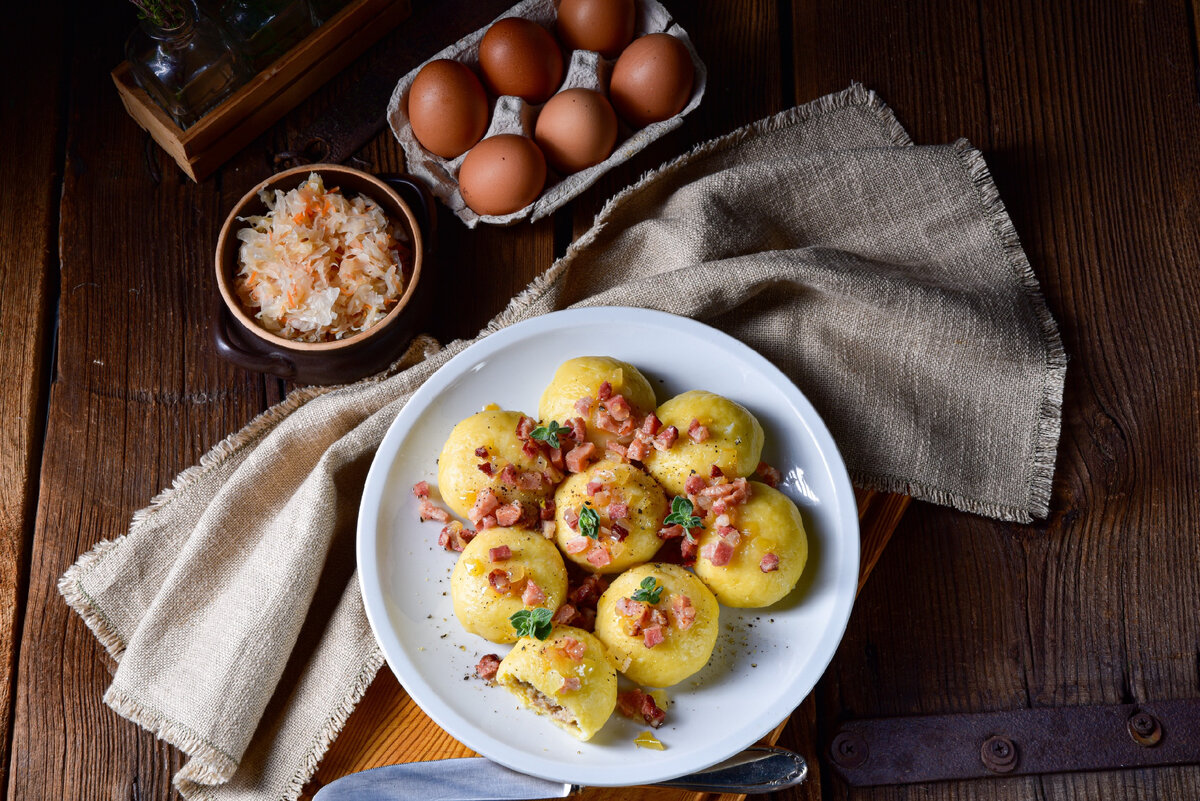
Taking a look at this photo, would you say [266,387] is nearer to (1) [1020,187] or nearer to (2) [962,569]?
(2) [962,569]

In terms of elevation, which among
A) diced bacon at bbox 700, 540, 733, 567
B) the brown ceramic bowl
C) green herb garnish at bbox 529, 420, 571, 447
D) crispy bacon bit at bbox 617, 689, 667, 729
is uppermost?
the brown ceramic bowl

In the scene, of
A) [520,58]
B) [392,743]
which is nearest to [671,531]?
[392,743]

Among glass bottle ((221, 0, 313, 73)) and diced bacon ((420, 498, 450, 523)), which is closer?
diced bacon ((420, 498, 450, 523))

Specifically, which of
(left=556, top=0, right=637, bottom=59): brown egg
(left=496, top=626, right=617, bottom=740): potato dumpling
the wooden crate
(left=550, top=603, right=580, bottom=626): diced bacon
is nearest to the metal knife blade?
(left=496, top=626, right=617, bottom=740): potato dumpling

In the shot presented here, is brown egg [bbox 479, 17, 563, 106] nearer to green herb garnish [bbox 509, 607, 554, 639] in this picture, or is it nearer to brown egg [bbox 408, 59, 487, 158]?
brown egg [bbox 408, 59, 487, 158]

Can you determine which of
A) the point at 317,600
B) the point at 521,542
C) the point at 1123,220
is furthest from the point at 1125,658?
the point at 317,600

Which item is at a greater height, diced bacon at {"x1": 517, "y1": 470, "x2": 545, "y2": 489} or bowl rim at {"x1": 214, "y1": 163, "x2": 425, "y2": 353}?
bowl rim at {"x1": 214, "y1": 163, "x2": 425, "y2": 353}

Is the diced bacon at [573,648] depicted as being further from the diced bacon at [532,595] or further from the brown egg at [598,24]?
the brown egg at [598,24]
